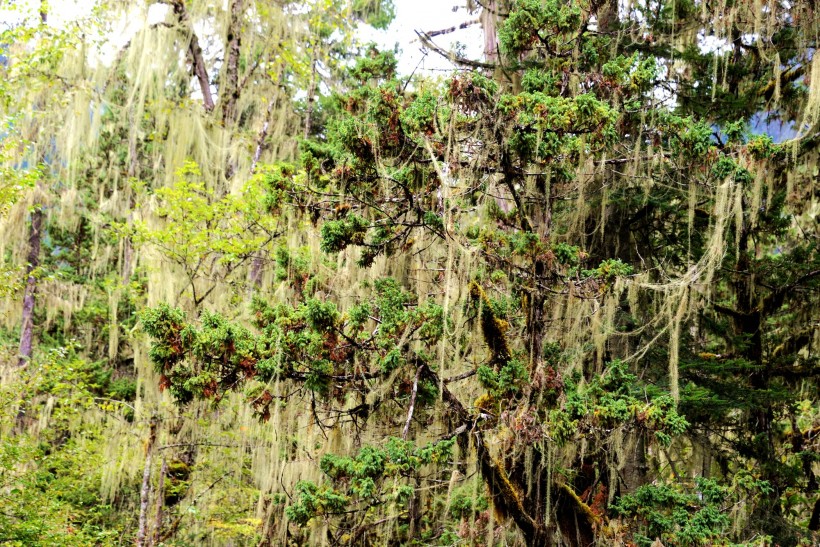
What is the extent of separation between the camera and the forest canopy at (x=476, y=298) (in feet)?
18.5

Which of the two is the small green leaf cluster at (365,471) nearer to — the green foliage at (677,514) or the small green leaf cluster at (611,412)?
the small green leaf cluster at (611,412)

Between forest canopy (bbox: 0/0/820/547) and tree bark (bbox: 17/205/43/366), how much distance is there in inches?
36.5

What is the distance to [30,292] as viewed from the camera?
11633mm

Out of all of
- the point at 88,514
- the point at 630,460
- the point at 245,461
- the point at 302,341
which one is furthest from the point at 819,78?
the point at 88,514

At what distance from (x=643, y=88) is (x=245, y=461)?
686 centimetres

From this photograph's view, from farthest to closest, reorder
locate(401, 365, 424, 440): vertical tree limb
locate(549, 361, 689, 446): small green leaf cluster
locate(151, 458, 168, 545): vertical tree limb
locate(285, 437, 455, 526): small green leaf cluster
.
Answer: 1. locate(151, 458, 168, 545): vertical tree limb
2. locate(401, 365, 424, 440): vertical tree limb
3. locate(549, 361, 689, 446): small green leaf cluster
4. locate(285, 437, 455, 526): small green leaf cluster

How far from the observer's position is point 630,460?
281 inches

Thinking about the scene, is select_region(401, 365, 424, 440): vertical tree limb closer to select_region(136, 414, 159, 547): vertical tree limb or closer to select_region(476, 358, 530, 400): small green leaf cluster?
select_region(476, 358, 530, 400): small green leaf cluster

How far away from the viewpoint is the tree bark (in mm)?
12059

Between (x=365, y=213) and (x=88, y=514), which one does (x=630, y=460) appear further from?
(x=88, y=514)

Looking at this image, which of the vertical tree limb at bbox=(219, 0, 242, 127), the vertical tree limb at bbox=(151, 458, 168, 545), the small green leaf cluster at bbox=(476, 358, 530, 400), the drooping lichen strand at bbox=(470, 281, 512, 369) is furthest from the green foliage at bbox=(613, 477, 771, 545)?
the vertical tree limb at bbox=(219, 0, 242, 127)

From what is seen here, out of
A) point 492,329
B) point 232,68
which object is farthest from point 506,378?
point 232,68

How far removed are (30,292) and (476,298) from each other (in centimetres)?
821

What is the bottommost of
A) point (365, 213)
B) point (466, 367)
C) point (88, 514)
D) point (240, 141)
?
point (88, 514)
